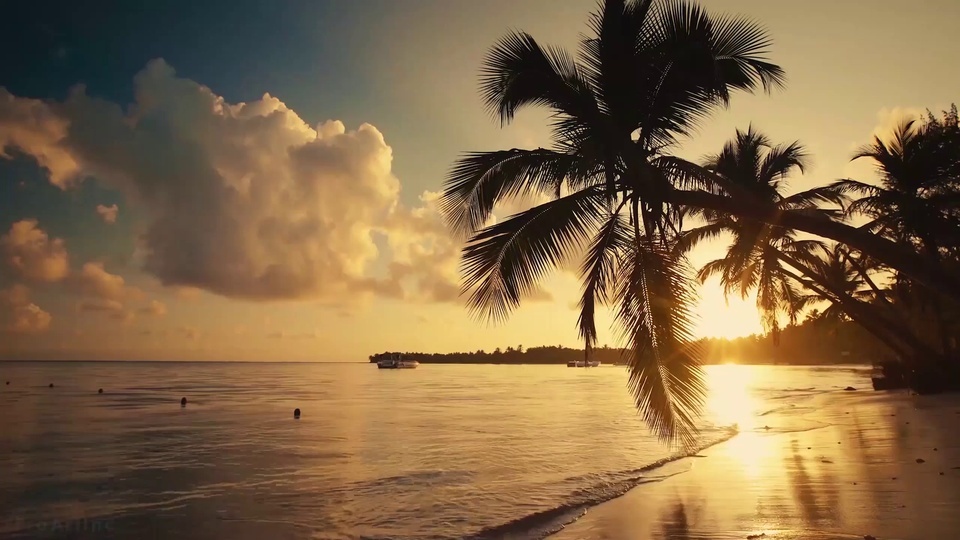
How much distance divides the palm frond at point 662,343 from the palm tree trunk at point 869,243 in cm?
119

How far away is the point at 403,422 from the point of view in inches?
967

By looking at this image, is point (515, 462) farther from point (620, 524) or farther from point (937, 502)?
point (937, 502)

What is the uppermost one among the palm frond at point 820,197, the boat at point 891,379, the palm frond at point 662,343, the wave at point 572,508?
the palm frond at point 820,197

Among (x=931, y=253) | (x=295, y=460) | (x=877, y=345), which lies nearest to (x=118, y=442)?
(x=295, y=460)

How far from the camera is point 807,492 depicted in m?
8.48

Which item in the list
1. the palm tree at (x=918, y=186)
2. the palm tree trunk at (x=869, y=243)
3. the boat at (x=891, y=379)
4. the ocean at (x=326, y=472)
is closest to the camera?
the palm tree trunk at (x=869, y=243)

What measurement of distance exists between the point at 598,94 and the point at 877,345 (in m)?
48.5

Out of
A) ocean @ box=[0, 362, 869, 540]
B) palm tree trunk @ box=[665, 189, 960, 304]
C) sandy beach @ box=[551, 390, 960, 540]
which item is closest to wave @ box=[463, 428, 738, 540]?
ocean @ box=[0, 362, 869, 540]

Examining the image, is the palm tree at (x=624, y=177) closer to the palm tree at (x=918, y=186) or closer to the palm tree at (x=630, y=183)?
the palm tree at (x=630, y=183)

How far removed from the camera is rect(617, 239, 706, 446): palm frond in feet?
26.3

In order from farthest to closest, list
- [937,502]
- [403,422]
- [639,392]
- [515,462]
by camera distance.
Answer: [403,422]
[515,462]
[639,392]
[937,502]

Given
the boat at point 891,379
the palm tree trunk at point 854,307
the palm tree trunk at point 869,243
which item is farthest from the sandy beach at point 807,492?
the boat at point 891,379

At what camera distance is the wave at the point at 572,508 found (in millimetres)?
7957

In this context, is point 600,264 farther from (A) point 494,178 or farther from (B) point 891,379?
(B) point 891,379
